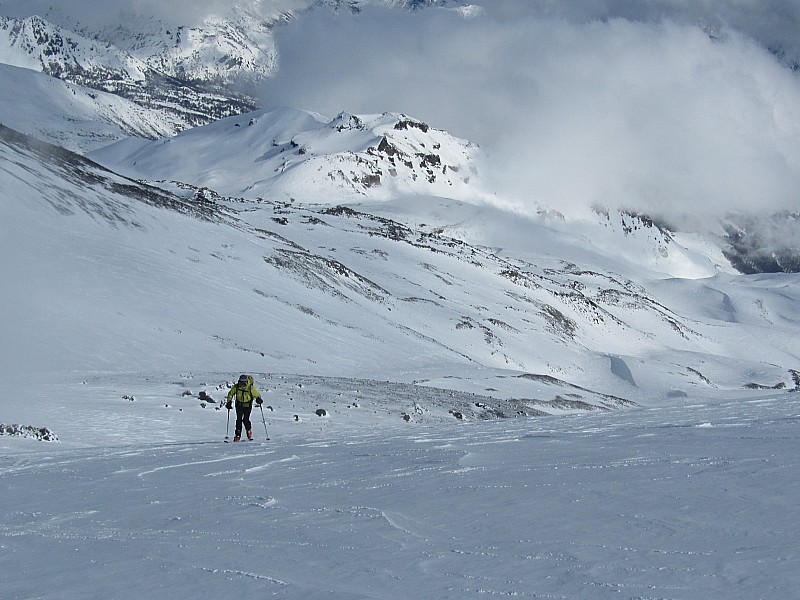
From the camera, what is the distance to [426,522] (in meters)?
9.38

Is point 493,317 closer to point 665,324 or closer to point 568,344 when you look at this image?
point 568,344

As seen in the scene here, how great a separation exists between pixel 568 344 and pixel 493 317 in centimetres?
795

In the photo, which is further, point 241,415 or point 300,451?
point 241,415

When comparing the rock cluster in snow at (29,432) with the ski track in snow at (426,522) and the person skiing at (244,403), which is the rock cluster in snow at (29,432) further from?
the person skiing at (244,403)

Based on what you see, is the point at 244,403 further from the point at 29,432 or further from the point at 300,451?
the point at 29,432

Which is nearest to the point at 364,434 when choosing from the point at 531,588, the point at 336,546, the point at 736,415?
the point at 736,415

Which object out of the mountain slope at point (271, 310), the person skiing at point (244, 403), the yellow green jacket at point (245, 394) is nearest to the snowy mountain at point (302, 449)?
the mountain slope at point (271, 310)

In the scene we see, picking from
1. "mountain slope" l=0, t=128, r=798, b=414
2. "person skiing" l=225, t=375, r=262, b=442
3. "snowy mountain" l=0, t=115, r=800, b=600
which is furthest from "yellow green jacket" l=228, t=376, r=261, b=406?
"mountain slope" l=0, t=128, r=798, b=414

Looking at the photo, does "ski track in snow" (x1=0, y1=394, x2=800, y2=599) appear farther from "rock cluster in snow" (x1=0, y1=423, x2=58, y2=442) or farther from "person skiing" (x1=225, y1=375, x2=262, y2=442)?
"person skiing" (x1=225, y1=375, x2=262, y2=442)

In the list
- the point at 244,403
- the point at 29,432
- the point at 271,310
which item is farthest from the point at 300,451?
the point at 271,310

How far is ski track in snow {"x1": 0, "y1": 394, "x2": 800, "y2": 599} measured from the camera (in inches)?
276

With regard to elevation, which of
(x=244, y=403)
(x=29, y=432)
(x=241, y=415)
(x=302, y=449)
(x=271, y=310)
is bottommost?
(x=302, y=449)

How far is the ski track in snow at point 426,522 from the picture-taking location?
23.0 ft

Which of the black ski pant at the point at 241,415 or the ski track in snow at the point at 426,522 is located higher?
the black ski pant at the point at 241,415
